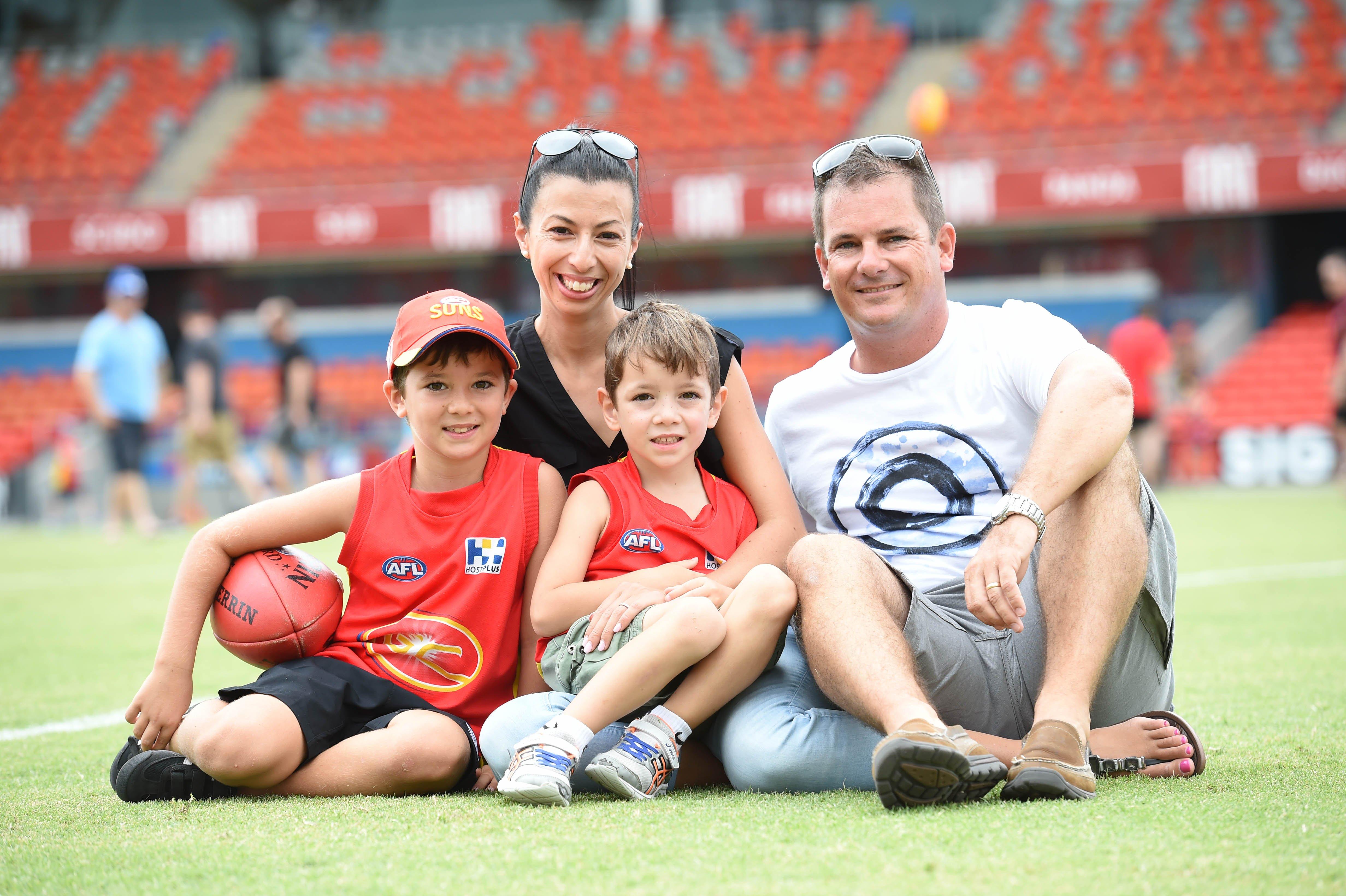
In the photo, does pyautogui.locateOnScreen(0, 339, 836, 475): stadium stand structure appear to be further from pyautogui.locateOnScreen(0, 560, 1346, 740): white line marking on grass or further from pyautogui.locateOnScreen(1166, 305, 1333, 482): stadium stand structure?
pyautogui.locateOnScreen(0, 560, 1346, 740): white line marking on grass

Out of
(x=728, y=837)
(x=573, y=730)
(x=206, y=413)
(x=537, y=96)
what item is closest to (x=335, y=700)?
(x=573, y=730)

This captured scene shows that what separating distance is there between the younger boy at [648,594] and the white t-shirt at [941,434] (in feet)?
0.96

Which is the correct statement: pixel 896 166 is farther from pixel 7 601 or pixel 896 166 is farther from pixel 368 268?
pixel 368 268

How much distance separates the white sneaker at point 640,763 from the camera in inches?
102

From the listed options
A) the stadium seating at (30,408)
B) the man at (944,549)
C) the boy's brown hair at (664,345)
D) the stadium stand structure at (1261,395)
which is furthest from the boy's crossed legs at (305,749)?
the stadium seating at (30,408)

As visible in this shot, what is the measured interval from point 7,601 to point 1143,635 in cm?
678

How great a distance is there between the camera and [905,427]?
3.05 metres

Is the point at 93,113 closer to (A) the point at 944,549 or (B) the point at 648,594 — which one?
(B) the point at 648,594

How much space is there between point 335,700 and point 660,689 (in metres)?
0.74

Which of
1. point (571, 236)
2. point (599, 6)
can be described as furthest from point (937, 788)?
point (599, 6)

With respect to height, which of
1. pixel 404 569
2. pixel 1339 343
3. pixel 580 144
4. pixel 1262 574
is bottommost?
A: pixel 1262 574

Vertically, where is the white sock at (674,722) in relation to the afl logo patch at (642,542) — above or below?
below

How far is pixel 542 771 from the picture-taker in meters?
2.57

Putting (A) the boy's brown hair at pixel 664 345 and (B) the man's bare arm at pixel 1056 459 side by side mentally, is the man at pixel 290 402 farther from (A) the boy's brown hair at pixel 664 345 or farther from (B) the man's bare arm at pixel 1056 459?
(B) the man's bare arm at pixel 1056 459
